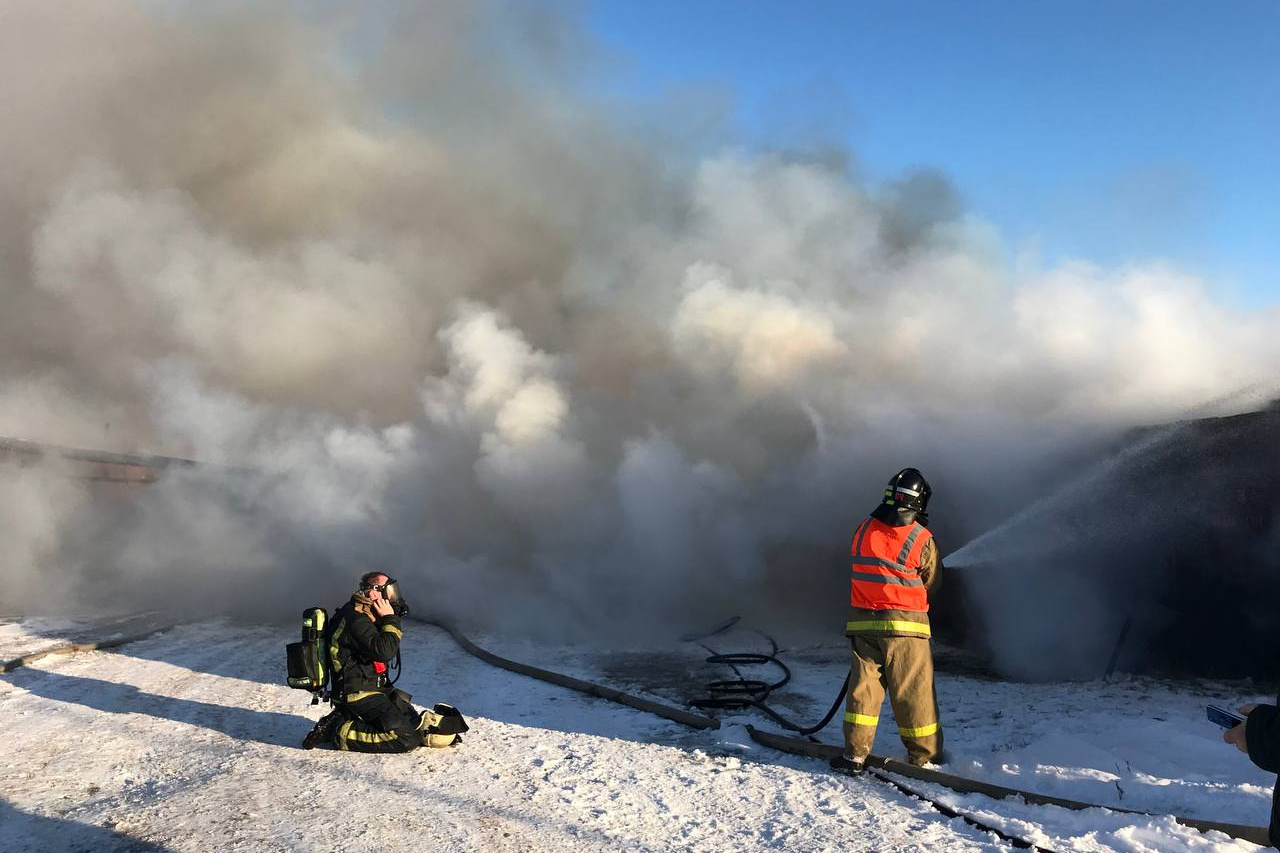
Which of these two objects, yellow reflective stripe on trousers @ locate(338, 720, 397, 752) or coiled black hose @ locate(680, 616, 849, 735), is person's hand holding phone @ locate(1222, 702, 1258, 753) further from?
yellow reflective stripe on trousers @ locate(338, 720, 397, 752)

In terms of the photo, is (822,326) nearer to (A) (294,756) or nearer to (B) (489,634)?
(B) (489,634)

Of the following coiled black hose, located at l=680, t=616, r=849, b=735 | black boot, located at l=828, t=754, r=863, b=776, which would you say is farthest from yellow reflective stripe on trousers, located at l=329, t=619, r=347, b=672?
black boot, located at l=828, t=754, r=863, b=776

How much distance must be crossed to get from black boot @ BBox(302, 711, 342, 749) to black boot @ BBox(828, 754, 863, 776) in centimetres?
273

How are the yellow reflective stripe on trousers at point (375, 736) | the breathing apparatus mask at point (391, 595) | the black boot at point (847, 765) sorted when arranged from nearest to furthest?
1. the black boot at point (847, 765)
2. the yellow reflective stripe on trousers at point (375, 736)
3. the breathing apparatus mask at point (391, 595)

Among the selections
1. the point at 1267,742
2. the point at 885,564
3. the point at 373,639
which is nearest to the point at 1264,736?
the point at 1267,742

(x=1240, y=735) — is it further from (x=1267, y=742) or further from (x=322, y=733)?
(x=322, y=733)

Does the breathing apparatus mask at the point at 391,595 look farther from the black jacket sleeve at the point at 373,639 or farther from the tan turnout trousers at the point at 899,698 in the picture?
the tan turnout trousers at the point at 899,698

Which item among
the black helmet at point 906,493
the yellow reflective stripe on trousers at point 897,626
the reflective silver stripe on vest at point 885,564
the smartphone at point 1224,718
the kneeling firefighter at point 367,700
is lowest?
the kneeling firefighter at point 367,700

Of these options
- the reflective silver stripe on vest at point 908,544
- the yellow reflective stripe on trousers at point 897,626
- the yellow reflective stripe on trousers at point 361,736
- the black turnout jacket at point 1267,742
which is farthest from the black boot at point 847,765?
the yellow reflective stripe on trousers at point 361,736

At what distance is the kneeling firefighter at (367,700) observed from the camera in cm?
461

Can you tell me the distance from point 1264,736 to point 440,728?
385cm

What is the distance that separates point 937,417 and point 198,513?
10.5 meters

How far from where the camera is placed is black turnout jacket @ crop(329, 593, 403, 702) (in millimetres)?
4629

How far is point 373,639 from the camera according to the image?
4629 millimetres
